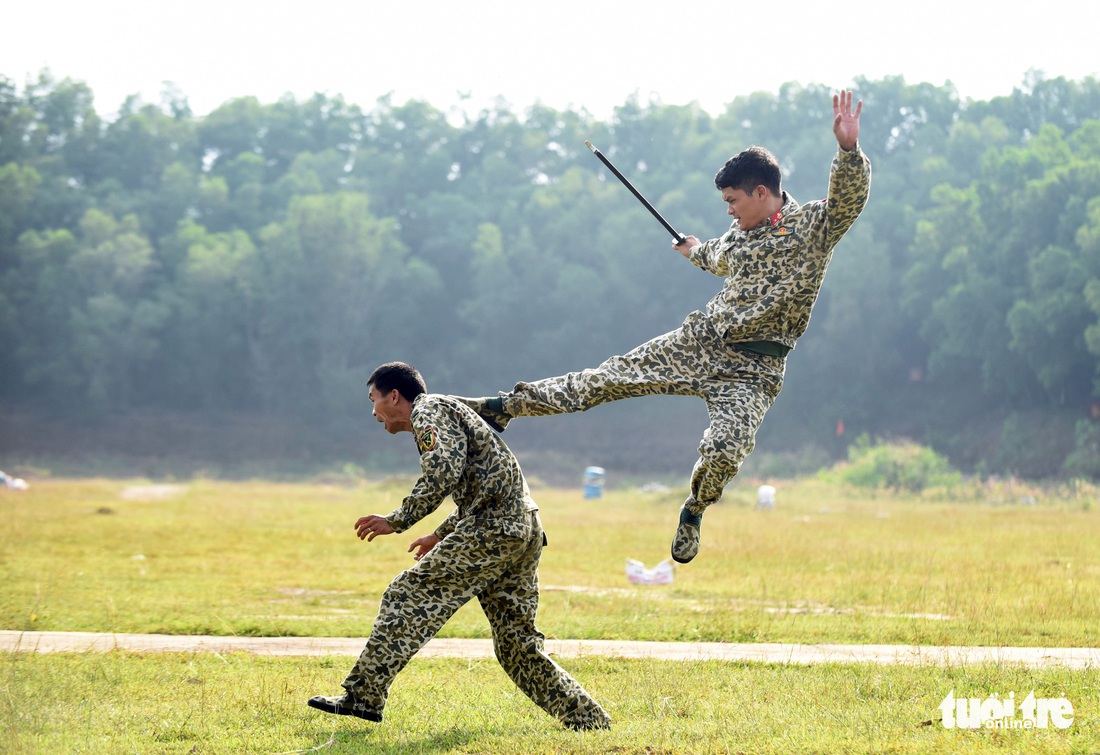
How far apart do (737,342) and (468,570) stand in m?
2.12

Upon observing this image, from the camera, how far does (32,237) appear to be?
6525cm

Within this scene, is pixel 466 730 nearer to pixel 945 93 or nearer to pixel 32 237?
pixel 32 237

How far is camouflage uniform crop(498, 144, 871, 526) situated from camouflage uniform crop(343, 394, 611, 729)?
60 centimetres

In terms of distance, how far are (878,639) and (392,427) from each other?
5730mm

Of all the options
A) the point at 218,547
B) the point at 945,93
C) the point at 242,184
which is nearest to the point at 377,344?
the point at 242,184

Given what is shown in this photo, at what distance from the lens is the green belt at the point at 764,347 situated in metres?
7.78

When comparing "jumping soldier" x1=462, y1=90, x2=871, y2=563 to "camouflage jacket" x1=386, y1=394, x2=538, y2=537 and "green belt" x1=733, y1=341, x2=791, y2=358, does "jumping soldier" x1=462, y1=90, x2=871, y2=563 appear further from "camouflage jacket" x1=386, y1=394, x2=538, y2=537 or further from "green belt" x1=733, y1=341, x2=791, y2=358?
Result: "camouflage jacket" x1=386, y1=394, x2=538, y2=537

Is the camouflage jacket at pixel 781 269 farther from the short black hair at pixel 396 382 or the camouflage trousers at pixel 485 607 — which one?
the short black hair at pixel 396 382

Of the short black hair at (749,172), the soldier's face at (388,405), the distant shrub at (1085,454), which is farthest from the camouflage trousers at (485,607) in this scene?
the distant shrub at (1085,454)

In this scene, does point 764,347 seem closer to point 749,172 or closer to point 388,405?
point 749,172

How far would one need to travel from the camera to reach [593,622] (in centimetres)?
1255

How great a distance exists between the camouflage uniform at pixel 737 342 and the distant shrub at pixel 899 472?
32439 millimetres

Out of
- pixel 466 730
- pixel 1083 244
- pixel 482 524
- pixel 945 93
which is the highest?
pixel 945 93

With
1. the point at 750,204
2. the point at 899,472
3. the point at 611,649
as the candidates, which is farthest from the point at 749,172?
the point at 899,472
